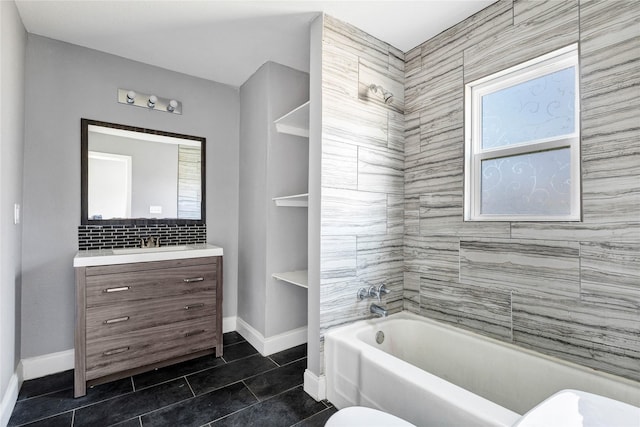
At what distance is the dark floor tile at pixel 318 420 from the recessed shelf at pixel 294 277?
2.73 feet

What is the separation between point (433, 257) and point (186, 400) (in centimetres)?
197

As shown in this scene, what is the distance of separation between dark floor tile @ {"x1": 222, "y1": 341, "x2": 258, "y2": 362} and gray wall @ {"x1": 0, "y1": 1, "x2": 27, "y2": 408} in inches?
53.7

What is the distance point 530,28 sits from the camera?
1807 millimetres

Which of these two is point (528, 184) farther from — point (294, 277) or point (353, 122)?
point (294, 277)

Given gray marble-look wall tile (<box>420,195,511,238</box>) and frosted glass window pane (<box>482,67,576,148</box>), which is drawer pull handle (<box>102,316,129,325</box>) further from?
frosted glass window pane (<box>482,67,576,148</box>)

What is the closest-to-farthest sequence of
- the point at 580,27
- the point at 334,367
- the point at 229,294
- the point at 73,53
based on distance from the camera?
the point at 580,27
the point at 334,367
the point at 73,53
the point at 229,294

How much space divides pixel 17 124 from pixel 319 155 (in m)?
2.02

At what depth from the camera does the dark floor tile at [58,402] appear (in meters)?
1.83

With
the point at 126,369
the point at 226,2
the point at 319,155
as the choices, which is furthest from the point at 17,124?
the point at 319,155

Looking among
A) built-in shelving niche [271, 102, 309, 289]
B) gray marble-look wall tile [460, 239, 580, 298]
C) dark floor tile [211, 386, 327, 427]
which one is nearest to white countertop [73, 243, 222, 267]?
built-in shelving niche [271, 102, 309, 289]

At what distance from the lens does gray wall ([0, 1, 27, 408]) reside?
170 centimetres

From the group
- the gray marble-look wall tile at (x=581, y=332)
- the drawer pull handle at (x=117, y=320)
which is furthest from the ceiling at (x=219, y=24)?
the drawer pull handle at (x=117, y=320)

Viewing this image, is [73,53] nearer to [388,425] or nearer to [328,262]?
[328,262]

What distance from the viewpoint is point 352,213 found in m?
2.19
